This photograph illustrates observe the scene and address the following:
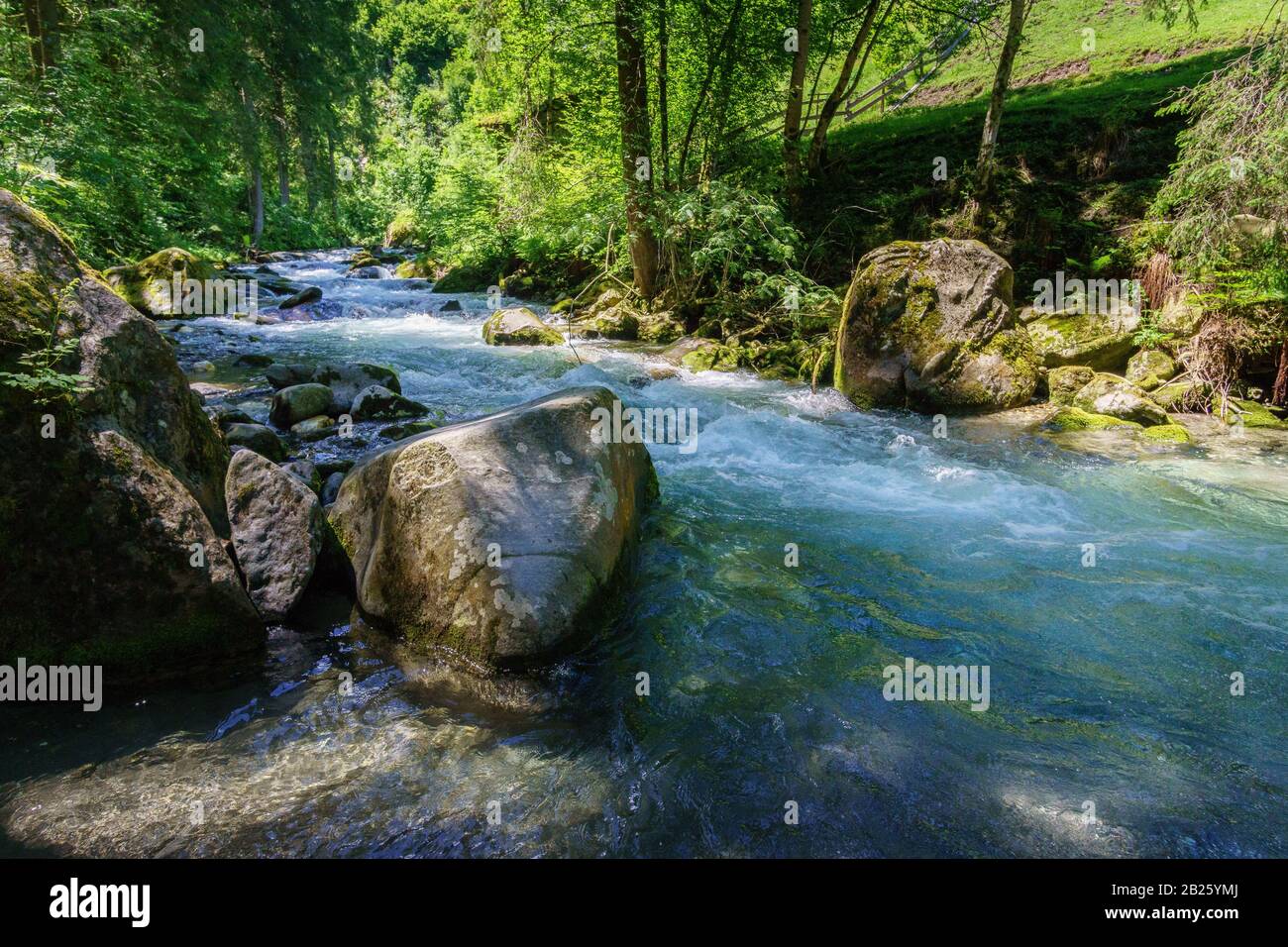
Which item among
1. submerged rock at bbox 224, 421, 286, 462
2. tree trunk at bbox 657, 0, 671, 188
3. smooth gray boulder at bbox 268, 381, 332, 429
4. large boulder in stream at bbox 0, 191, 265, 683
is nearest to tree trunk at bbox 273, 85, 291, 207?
tree trunk at bbox 657, 0, 671, 188

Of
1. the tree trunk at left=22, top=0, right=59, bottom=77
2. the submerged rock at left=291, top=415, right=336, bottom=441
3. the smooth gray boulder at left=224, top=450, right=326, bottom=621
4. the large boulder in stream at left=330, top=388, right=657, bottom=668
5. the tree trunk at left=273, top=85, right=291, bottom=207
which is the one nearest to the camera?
the large boulder in stream at left=330, top=388, right=657, bottom=668

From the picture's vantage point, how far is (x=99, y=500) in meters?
3.31

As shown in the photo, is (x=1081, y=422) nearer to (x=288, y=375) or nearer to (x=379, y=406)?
(x=379, y=406)

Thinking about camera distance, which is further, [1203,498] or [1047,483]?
[1047,483]

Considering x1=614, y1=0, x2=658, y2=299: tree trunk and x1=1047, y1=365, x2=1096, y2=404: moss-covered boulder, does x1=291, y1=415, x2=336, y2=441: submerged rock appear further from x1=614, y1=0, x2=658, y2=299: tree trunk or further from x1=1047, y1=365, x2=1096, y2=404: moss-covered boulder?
x1=1047, y1=365, x2=1096, y2=404: moss-covered boulder

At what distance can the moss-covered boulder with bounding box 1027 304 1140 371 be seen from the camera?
9.77 metres

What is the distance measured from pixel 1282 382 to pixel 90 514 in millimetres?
13138

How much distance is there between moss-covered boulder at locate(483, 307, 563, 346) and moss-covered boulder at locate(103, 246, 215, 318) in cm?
711

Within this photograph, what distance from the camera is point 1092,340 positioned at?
9828 mm

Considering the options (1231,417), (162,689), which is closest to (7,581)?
(162,689)

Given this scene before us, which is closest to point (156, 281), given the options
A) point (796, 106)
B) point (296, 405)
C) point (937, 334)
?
point (296, 405)

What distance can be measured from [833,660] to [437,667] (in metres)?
2.42

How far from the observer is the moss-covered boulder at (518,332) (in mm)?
13117
